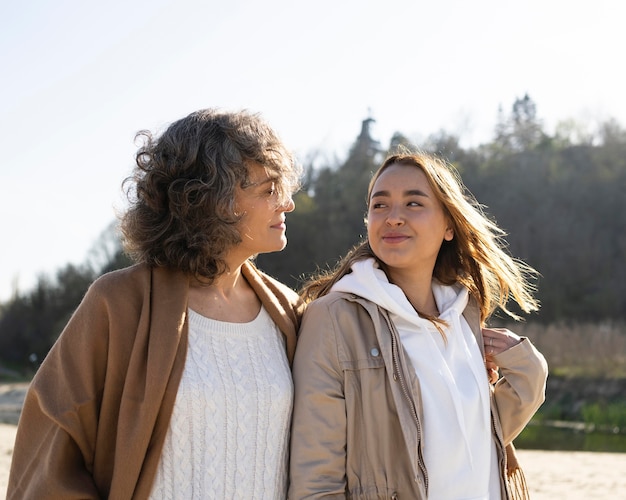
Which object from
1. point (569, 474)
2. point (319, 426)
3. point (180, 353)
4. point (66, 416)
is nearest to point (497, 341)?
point (319, 426)

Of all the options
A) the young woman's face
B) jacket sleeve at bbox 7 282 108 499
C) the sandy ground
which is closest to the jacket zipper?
the young woman's face

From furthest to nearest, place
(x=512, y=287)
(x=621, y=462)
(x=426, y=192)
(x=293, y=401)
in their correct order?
(x=621, y=462), (x=512, y=287), (x=426, y=192), (x=293, y=401)

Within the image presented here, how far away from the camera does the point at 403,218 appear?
120 inches

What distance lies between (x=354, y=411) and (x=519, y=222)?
1482 inches

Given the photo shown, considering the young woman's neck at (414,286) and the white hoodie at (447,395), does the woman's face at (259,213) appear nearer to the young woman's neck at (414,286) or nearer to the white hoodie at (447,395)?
the white hoodie at (447,395)

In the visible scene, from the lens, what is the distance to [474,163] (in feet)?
144

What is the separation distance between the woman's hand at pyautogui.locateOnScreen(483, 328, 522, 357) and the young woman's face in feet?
1.44

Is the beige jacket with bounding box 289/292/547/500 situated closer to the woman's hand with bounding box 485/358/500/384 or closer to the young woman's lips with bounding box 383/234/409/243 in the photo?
the young woman's lips with bounding box 383/234/409/243

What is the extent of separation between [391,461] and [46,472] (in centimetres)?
113

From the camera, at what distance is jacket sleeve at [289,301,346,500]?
2.63 meters

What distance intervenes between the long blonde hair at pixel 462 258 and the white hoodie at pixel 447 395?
255 mm

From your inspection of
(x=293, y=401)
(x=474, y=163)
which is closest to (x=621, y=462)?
(x=293, y=401)

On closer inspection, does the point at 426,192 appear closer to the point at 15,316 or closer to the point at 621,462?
the point at 621,462

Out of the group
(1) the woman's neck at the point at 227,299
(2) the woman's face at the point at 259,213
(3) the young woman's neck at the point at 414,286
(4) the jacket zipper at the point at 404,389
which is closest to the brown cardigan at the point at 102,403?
(1) the woman's neck at the point at 227,299
